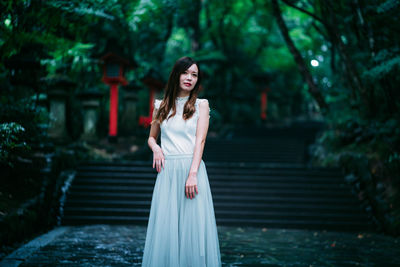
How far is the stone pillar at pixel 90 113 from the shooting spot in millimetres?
13633

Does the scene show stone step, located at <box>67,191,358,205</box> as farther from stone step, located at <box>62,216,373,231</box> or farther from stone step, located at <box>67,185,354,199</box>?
stone step, located at <box>62,216,373,231</box>

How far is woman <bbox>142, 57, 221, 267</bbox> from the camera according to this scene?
3.13m

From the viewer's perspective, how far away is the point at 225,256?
17.0ft

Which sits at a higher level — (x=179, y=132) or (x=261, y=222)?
(x=179, y=132)

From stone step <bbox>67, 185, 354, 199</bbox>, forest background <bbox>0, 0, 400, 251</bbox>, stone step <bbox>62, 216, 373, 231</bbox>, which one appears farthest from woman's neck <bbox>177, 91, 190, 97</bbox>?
stone step <bbox>67, 185, 354, 199</bbox>

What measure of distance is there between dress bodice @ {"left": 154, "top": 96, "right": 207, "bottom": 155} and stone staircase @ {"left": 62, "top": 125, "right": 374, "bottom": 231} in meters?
5.30

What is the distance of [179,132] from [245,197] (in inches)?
243

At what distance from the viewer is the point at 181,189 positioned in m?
3.22

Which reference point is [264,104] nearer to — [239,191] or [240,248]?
[239,191]

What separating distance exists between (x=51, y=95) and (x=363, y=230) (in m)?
8.71

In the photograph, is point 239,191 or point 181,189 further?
point 239,191

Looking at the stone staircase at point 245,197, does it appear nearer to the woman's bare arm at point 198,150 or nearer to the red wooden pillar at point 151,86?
the woman's bare arm at point 198,150

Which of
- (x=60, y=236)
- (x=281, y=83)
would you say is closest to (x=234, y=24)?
(x=281, y=83)

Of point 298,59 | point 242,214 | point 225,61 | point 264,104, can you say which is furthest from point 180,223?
point 264,104
